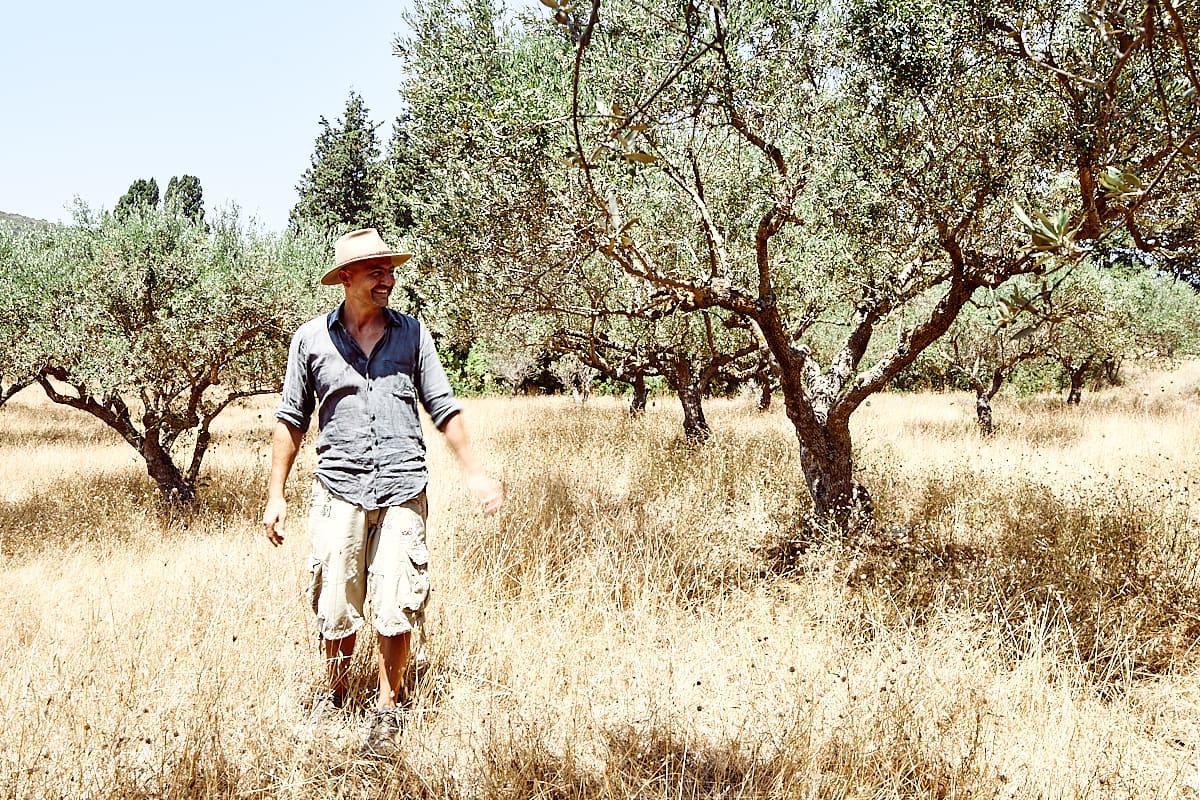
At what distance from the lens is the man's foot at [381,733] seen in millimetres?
2877

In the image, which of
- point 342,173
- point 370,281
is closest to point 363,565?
point 370,281

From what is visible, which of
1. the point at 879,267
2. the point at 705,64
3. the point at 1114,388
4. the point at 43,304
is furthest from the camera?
the point at 1114,388

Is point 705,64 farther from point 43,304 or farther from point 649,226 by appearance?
point 43,304

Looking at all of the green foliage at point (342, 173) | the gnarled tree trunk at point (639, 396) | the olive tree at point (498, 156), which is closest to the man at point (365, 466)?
the olive tree at point (498, 156)

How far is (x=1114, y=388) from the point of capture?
24.0 meters

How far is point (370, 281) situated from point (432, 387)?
22.4 inches

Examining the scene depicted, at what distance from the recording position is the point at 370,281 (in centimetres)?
318

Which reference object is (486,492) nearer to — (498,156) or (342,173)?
(498,156)

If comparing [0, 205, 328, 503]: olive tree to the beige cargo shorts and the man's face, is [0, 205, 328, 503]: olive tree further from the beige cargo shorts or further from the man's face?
the beige cargo shorts

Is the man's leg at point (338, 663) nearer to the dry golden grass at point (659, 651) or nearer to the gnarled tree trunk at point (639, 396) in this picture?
the dry golden grass at point (659, 651)

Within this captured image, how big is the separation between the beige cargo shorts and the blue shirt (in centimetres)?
8

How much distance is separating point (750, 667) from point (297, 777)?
84.8 inches

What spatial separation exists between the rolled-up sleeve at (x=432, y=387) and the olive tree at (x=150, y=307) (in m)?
4.69

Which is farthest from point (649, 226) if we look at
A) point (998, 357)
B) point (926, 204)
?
point (998, 357)
